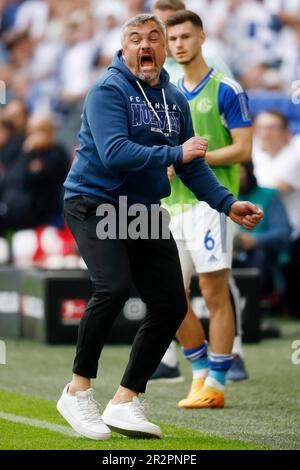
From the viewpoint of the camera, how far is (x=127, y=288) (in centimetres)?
540

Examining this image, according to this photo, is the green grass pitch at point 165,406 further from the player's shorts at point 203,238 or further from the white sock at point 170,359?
the player's shorts at point 203,238

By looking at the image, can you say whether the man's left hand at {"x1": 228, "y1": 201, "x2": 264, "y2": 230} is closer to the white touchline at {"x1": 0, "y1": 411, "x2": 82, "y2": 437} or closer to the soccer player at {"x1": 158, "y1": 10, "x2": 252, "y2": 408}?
the white touchline at {"x1": 0, "y1": 411, "x2": 82, "y2": 437}

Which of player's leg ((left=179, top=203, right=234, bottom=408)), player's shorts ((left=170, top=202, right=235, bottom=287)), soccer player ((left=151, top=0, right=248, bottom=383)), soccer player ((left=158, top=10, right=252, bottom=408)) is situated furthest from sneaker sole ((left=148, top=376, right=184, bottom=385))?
player's shorts ((left=170, top=202, right=235, bottom=287))

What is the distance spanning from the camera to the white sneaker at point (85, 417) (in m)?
5.47

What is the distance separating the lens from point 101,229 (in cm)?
545

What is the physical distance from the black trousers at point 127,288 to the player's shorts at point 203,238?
4.21ft

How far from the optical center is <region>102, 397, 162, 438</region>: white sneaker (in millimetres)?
5523

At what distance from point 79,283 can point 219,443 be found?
4.28 metres

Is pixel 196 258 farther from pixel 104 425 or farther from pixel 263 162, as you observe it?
pixel 263 162

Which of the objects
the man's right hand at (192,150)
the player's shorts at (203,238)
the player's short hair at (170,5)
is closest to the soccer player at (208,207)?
the player's shorts at (203,238)

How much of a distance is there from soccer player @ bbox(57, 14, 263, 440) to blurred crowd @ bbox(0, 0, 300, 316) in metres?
3.06

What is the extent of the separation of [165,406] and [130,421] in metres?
1.33

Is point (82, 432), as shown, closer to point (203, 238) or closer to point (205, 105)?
point (203, 238)

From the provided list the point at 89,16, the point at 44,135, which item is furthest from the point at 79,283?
the point at 89,16
